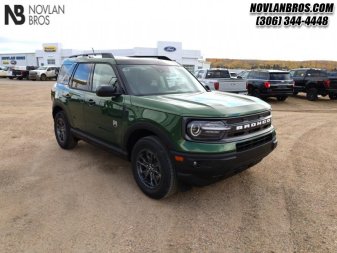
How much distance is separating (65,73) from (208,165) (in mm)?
3951

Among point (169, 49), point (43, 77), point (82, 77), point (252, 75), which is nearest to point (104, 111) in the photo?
point (82, 77)

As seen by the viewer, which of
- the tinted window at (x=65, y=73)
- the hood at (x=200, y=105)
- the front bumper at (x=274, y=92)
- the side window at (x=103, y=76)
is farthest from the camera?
the front bumper at (x=274, y=92)

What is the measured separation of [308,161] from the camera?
17.4 feet

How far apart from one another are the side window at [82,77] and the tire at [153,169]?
1800 millimetres

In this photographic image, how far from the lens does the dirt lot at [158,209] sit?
2980 mm

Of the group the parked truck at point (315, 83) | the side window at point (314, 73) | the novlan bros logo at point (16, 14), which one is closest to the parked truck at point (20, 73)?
the novlan bros logo at point (16, 14)

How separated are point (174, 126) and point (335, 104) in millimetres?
15057

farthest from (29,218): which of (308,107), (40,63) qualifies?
(40,63)

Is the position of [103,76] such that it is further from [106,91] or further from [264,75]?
[264,75]

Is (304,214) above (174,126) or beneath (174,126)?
beneath

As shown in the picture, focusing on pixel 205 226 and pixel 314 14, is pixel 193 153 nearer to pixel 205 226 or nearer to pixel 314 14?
pixel 205 226

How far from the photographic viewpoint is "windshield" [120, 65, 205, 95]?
4.23 m

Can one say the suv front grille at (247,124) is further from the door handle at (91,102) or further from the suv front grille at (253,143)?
the door handle at (91,102)

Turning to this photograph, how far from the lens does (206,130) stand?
3.29 m
